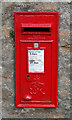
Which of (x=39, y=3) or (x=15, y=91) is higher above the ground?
(x=39, y=3)

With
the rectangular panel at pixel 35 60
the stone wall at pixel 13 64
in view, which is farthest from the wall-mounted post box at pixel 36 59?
the stone wall at pixel 13 64

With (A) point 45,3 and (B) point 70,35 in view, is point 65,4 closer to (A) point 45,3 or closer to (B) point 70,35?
(A) point 45,3

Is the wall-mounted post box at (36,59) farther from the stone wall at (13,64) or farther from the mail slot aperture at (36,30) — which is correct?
the stone wall at (13,64)

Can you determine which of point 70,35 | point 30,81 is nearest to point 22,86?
point 30,81

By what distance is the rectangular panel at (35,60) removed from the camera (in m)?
2.64

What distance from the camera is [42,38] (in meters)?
2.61

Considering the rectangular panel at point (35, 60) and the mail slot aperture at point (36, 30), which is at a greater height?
the mail slot aperture at point (36, 30)

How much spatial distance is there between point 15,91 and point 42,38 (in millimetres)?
1012

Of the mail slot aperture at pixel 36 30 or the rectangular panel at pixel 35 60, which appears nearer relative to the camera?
the mail slot aperture at pixel 36 30

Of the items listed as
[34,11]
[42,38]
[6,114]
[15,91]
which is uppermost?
[34,11]

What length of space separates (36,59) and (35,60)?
2 centimetres

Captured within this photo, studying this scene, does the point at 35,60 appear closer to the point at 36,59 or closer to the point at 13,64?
the point at 36,59

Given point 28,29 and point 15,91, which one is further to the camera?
point 15,91

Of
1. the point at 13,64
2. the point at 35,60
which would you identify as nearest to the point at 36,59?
the point at 35,60
